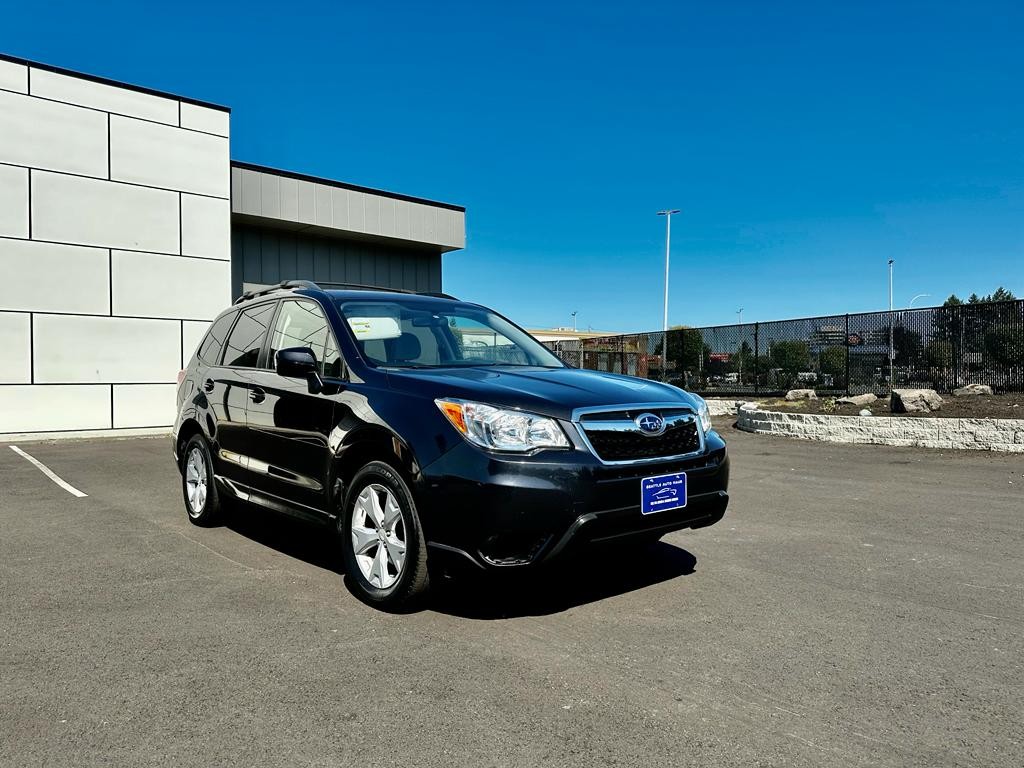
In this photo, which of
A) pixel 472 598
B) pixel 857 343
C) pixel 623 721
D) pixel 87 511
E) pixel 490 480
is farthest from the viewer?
pixel 857 343

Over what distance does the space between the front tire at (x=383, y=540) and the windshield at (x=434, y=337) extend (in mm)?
797

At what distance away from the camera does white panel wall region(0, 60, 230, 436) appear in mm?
14211

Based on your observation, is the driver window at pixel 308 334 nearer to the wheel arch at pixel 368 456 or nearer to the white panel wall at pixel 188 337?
the wheel arch at pixel 368 456

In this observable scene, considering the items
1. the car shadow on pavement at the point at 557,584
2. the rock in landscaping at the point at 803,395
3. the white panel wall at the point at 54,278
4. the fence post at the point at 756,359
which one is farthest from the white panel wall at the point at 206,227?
the car shadow on pavement at the point at 557,584

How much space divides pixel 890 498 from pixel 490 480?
559cm

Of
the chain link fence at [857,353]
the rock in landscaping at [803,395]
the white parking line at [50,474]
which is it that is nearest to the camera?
the white parking line at [50,474]

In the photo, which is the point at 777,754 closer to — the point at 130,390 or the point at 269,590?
the point at 269,590

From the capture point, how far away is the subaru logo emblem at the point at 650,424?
400 cm

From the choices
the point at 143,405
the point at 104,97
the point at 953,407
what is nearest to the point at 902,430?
the point at 953,407

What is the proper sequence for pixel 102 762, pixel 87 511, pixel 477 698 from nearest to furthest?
pixel 102 762 → pixel 477 698 → pixel 87 511

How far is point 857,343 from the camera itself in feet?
50.3

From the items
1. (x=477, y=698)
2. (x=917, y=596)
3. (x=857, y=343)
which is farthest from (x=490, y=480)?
(x=857, y=343)

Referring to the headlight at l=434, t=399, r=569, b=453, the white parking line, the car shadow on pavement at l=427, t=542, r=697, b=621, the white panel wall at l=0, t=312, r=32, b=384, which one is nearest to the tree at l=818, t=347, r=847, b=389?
the car shadow on pavement at l=427, t=542, r=697, b=621

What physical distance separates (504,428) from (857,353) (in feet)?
44.2
